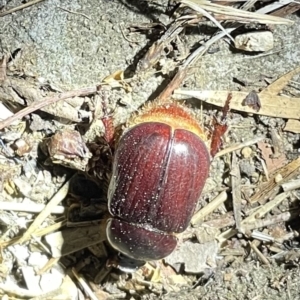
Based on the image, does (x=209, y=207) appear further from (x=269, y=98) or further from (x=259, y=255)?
(x=269, y=98)

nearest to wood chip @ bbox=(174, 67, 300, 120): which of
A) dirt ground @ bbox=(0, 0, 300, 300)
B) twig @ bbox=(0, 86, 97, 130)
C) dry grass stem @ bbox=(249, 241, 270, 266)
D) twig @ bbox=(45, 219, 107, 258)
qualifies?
dirt ground @ bbox=(0, 0, 300, 300)

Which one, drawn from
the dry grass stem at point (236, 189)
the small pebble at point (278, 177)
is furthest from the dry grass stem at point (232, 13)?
the small pebble at point (278, 177)

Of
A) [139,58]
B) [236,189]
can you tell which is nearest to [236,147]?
[236,189]

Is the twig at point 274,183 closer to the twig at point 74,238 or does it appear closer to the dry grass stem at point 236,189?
the dry grass stem at point 236,189

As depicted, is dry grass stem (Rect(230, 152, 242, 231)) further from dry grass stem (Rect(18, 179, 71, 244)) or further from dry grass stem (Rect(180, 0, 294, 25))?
dry grass stem (Rect(18, 179, 71, 244))

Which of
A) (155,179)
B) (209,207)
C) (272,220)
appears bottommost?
(272,220)
